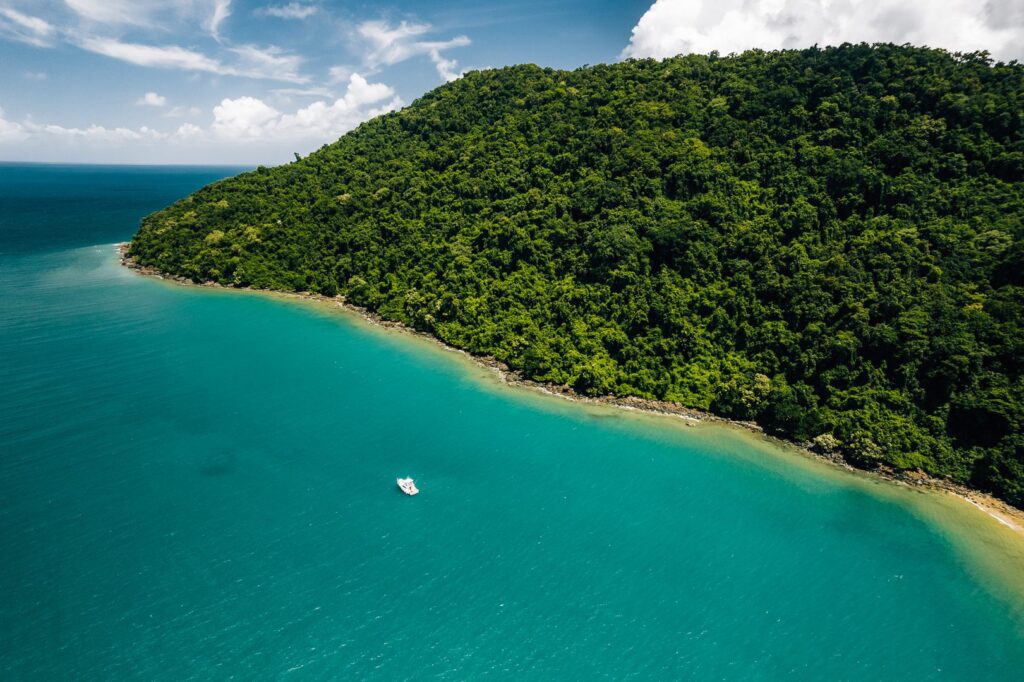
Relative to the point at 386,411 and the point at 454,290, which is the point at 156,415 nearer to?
the point at 386,411

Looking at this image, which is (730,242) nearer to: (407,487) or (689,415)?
(689,415)

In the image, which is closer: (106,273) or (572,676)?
(572,676)

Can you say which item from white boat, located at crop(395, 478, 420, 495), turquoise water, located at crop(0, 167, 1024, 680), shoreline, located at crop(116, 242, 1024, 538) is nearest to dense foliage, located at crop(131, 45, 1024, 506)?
shoreline, located at crop(116, 242, 1024, 538)

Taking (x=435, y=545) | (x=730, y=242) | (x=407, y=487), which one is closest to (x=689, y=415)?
(x=730, y=242)

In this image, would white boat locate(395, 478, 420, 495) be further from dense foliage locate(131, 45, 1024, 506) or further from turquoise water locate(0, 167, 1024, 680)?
dense foliage locate(131, 45, 1024, 506)

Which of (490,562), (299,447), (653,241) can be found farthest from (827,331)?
(299,447)

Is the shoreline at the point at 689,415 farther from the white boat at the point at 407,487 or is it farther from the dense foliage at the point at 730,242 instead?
the white boat at the point at 407,487
